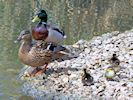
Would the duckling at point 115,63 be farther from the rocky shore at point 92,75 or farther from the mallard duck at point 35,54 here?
the mallard duck at point 35,54

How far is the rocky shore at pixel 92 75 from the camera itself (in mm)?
8172

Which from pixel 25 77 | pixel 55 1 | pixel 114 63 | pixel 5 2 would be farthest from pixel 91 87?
pixel 55 1

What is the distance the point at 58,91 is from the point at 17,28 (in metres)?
6.96

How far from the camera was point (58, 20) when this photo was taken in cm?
1728

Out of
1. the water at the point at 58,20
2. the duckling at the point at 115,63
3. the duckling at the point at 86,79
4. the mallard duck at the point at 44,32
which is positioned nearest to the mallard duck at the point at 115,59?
the duckling at the point at 115,63

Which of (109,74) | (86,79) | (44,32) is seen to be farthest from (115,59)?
(44,32)

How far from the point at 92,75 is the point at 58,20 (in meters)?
8.68

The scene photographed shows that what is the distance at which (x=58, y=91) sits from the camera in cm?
851

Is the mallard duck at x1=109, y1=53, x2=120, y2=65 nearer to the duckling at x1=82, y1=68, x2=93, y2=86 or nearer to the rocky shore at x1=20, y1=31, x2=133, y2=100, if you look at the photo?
the rocky shore at x1=20, y1=31, x2=133, y2=100

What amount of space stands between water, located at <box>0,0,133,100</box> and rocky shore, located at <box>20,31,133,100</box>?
0.41m

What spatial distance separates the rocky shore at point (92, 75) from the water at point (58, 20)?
1.34ft

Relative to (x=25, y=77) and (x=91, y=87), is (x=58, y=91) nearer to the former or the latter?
(x=91, y=87)

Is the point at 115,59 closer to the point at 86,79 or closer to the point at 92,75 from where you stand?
the point at 92,75

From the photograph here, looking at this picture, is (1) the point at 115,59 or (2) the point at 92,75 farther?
(1) the point at 115,59
